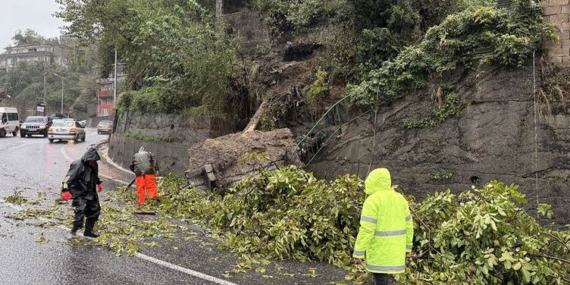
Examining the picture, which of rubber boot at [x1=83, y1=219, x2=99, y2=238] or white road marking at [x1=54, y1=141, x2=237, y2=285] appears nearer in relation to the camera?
white road marking at [x1=54, y1=141, x2=237, y2=285]

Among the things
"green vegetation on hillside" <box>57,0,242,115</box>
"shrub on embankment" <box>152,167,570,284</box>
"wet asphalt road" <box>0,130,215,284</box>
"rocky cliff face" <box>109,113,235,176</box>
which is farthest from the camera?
"rocky cliff face" <box>109,113,235,176</box>

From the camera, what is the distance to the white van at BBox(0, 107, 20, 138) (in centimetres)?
3203

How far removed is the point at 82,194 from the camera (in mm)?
7332

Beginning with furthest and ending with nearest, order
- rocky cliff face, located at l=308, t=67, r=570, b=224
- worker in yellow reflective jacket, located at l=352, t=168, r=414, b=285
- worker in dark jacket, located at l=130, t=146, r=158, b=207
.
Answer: worker in dark jacket, located at l=130, t=146, r=158, b=207, rocky cliff face, located at l=308, t=67, r=570, b=224, worker in yellow reflective jacket, located at l=352, t=168, r=414, b=285

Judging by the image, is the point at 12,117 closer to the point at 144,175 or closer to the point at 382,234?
the point at 144,175

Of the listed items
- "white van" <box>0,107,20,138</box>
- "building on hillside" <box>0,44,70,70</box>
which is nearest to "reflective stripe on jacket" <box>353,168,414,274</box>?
"white van" <box>0,107,20,138</box>

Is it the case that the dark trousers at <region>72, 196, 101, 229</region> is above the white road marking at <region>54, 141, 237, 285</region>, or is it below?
above

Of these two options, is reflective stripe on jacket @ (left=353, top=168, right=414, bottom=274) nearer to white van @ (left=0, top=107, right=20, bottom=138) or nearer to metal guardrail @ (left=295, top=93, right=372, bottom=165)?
metal guardrail @ (left=295, top=93, right=372, bottom=165)

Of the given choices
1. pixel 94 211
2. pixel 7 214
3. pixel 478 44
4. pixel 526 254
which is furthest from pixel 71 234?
pixel 478 44

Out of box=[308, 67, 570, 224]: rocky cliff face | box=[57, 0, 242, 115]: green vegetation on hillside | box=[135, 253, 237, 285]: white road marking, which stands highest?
box=[57, 0, 242, 115]: green vegetation on hillside

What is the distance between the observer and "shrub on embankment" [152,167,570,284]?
5457 millimetres

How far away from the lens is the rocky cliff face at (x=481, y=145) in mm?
8102

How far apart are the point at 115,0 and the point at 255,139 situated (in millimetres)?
12387

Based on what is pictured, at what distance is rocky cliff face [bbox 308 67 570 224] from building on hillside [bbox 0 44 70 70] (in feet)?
319
